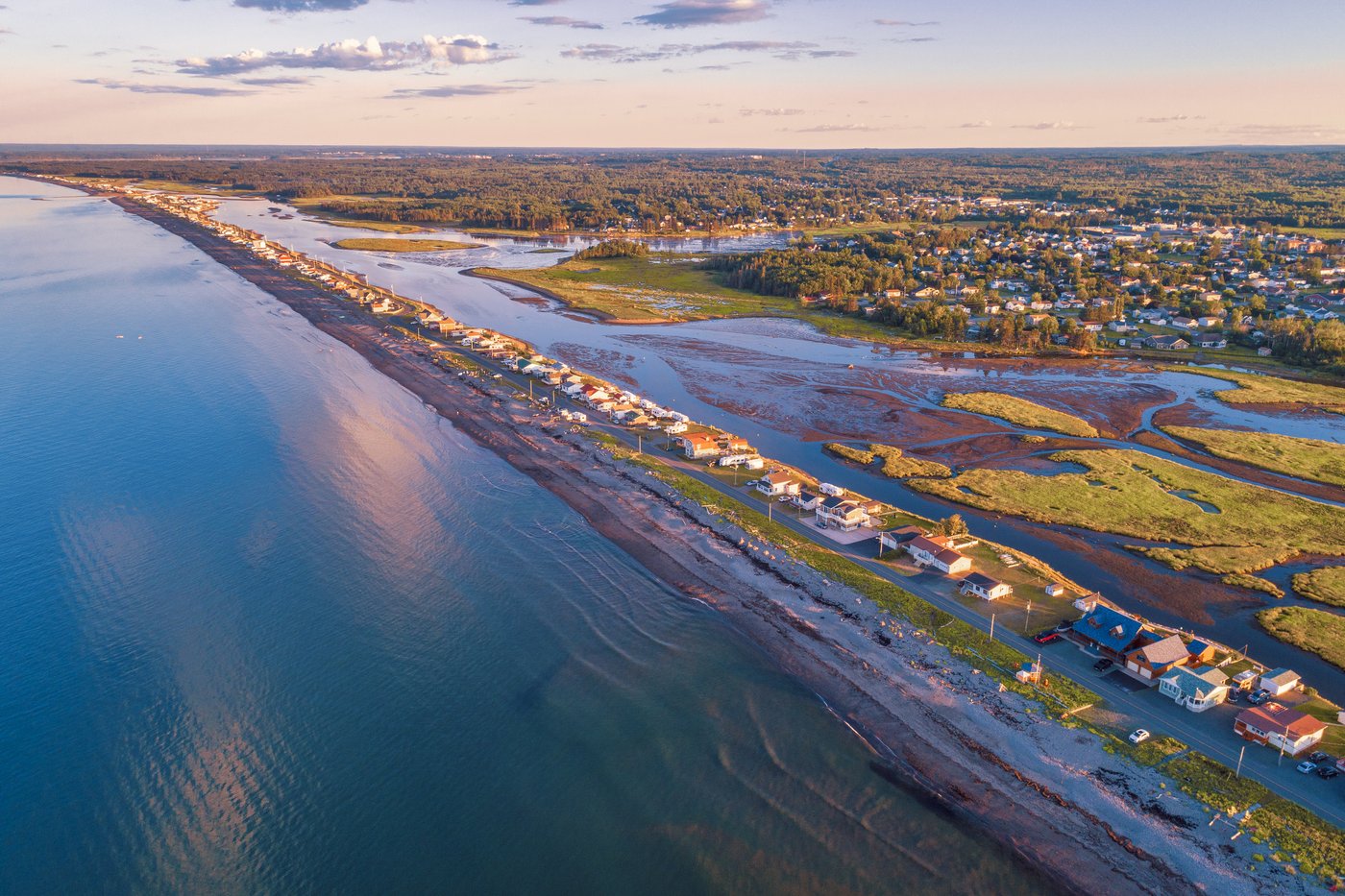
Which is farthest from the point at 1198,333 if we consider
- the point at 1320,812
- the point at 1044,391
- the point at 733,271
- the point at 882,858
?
the point at 882,858

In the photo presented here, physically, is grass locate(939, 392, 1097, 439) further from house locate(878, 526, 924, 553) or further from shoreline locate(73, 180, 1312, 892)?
shoreline locate(73, 180, 1312, 892)

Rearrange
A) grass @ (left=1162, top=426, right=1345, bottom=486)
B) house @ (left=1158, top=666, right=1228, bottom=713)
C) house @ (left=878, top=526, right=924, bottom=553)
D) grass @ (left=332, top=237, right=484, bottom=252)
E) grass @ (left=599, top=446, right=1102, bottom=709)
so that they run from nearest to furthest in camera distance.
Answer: house @ (left=1158, top=666, right=1228, bottom=713) < grass @ (left=599, top=446, right=1102, bottom=709) < house @ (left=878, top=526, right=924, bottom=553) < grass @ (left=1162, top=426, right=1345, bottom=486) < grass @ (left=332, top=237, right=484, bottom=252)

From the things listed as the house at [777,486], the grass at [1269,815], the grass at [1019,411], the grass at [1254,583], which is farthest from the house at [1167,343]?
the grass at [1269,815]

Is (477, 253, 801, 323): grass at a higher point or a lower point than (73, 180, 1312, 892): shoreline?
higher

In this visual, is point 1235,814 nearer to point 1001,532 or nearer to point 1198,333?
point 1001,532

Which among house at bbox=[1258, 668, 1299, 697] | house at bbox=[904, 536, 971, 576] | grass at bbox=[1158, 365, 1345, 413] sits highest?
house at bbox=[904, 536, 971, 576]

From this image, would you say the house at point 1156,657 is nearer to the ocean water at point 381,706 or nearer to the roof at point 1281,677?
the roof at point 1281,677

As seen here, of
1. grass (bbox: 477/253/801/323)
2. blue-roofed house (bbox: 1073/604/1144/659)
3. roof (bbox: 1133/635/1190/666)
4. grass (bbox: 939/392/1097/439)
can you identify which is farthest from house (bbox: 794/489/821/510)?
grass (bbox: 477/253/801/323)
